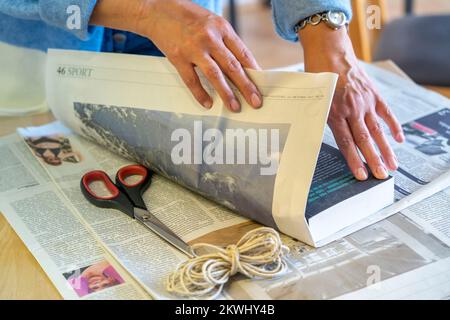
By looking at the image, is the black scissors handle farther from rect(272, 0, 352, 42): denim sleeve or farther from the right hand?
rect(272, 0, 352, 42): denim sleeve

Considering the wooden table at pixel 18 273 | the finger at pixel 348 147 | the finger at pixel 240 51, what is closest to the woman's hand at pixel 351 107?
the finger at pixel 348 147

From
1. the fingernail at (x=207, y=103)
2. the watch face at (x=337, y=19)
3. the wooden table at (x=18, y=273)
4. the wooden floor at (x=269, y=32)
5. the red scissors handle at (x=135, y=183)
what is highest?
the watch face at (x=337, y=19)

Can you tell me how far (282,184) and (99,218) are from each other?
0.21m

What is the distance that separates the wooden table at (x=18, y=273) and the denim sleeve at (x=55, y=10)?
24cm

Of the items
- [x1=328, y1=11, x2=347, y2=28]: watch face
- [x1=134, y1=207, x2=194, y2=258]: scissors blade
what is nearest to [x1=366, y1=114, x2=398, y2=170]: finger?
[x1=328, y1=11, x2=347, y2=28]: watch face

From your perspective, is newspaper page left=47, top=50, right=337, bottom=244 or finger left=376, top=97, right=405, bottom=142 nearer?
newspaper page left=47, top=50, right=337, bottom=244

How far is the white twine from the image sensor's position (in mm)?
563

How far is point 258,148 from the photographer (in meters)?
0.64

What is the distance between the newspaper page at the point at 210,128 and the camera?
62 cm

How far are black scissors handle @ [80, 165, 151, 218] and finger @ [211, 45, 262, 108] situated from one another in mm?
169

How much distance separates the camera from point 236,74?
2.15 ft

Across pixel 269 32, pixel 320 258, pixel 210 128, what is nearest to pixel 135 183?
pixel 210 128

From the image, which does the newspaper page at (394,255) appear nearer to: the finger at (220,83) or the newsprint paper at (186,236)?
the newsprint paper at (186,236)
